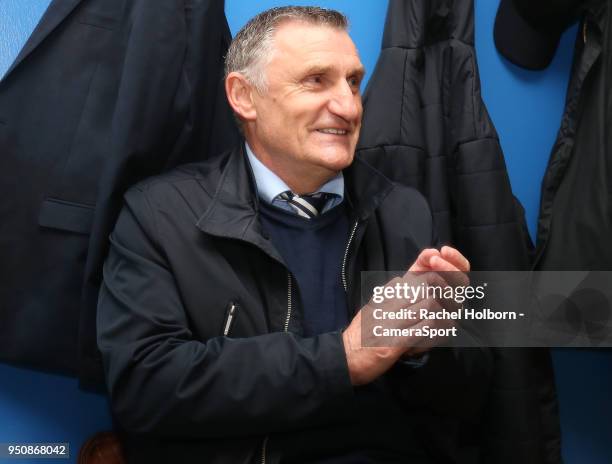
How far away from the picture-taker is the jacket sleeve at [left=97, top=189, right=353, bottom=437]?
999 millimetres

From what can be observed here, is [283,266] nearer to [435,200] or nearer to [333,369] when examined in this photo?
[333,369]

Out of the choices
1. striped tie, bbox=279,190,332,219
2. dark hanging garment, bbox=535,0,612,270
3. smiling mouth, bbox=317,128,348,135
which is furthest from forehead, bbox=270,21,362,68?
dark hanging garment, bbox=535,0,612,270

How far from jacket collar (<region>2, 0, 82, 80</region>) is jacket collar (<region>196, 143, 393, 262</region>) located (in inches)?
15.9

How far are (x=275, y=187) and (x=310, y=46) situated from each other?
27cm

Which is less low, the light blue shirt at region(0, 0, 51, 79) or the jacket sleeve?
the light blue shirt at region(0, 0, 51, 79)

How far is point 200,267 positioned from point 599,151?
32.5 inches

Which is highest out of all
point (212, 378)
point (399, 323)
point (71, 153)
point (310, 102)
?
point (310, 102)

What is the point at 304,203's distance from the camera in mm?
1271

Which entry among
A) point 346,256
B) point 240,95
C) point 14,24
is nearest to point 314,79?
Result: point 240,95

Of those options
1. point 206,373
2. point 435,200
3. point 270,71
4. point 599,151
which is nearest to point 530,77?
point 599,151

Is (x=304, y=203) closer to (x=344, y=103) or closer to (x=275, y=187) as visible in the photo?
(x=275, y=187)

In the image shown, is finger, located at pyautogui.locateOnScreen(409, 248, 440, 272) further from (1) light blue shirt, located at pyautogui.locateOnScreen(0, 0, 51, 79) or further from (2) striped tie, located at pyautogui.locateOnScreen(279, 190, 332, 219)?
(1) light blue shirt, located at pyautogui.locateOnScreen(0, 0, 51, 79)

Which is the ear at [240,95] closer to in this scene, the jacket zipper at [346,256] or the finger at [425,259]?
the jacket zipper at [346,256]

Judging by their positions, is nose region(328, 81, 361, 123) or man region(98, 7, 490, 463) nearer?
man region(98, 7, 490, 463)
